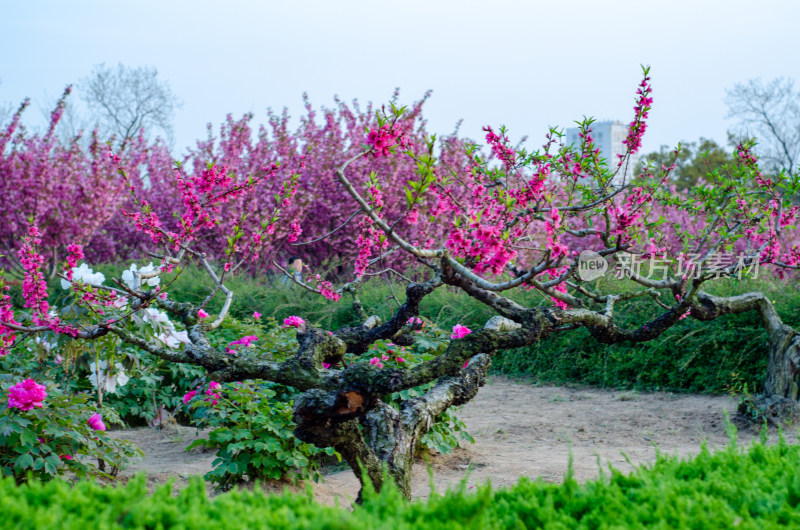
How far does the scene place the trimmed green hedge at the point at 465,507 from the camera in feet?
6.29

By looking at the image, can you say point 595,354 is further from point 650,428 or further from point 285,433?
point 285,433

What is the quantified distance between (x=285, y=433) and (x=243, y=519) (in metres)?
2.32

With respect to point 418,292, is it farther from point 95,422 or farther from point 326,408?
point 95,422

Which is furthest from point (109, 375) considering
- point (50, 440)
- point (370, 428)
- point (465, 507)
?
point (465, 507)

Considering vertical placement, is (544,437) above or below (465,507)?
below

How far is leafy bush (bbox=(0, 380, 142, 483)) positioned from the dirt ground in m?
0.68

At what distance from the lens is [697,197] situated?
19.2 feet

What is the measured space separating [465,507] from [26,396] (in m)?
2.59

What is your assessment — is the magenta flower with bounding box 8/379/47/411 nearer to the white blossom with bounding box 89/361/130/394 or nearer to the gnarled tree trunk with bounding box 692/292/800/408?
the white blossom with bounding box 89/361/130/394

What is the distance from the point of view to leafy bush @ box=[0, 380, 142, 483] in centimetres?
349

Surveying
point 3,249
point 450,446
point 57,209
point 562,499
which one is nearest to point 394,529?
point 562,499

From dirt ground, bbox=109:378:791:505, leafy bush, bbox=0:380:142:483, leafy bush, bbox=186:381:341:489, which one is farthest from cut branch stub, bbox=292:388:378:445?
leafy bush, bbox=0:380:142:483

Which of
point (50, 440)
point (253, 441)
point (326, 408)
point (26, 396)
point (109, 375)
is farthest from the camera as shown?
point (109, 375)

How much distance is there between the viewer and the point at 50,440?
12.2ft
